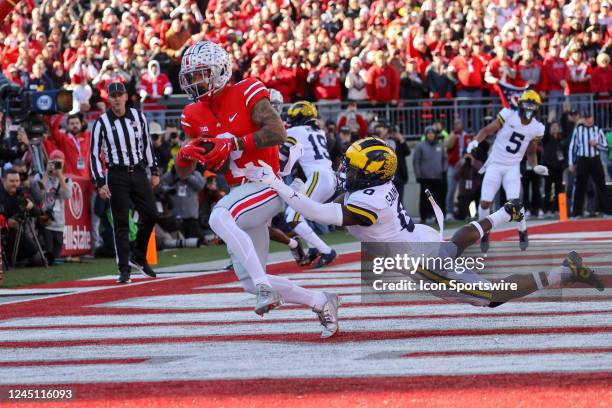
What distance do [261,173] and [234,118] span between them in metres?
0.66

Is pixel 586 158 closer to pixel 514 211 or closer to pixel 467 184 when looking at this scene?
pixel 467 184

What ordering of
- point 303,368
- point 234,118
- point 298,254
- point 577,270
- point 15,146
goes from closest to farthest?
point 303,368 < point 234,118 < point 577,270 < point 298,254 < point 15,146

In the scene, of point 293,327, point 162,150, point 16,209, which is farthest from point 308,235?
point 162,150

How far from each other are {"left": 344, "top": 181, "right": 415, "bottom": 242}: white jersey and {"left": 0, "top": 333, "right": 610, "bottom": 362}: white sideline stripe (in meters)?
0.84

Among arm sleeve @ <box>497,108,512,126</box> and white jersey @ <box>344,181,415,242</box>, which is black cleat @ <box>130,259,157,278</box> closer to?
arm sleeve @ <box>497,108,512,126</box>

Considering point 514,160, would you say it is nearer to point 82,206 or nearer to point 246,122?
point 82,206

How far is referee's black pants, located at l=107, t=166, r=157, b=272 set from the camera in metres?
13.4

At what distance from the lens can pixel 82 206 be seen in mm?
18031

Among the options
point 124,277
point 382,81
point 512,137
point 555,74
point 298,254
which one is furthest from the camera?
point 555,74

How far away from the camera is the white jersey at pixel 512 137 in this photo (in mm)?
16109

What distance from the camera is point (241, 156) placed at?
27.6 feet

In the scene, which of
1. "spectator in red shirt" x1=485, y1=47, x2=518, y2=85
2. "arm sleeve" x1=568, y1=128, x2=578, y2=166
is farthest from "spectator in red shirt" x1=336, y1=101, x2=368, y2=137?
"arm sleeve" x1=568, y1=128, x2=578, y2=166

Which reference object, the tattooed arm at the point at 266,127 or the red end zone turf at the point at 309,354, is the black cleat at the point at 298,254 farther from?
the tattooed arm at the point at 266,127

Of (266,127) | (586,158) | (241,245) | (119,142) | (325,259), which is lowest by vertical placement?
(586,158)
